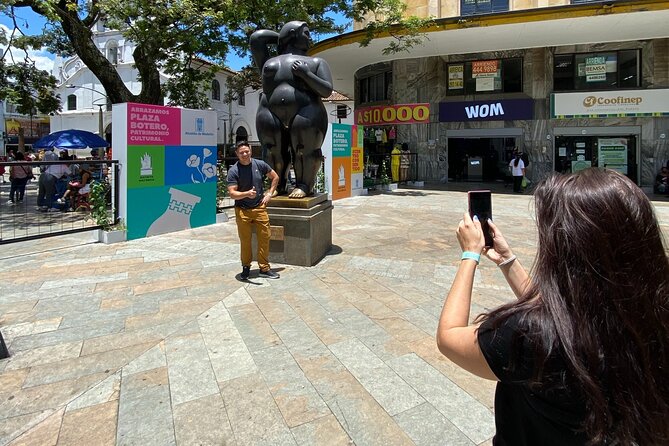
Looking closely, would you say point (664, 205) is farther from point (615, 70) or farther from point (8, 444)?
point (8, 444)

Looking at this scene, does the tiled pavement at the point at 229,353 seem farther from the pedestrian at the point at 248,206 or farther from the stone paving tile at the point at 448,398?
the pedestrian at the point at 248,206

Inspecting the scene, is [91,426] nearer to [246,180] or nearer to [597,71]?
[246,180]

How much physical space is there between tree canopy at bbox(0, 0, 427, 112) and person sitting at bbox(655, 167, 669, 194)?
32.0ft

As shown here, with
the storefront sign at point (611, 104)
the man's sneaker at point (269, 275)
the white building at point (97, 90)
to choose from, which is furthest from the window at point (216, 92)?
the man's sneaker at point (269, 275)

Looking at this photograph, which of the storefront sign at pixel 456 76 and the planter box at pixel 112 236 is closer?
the planter box at pixel 112 236

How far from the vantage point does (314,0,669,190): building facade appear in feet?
51.9

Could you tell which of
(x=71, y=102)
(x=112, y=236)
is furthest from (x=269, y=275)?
(x=71, y=102)

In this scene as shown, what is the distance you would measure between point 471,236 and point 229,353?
96.1 inches

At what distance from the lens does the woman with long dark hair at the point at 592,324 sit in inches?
38.7

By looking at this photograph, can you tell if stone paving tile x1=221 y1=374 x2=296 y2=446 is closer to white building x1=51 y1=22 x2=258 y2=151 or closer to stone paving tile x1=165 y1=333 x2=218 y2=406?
stone paving tile x1=165 y1=333 x2=218 y2=406

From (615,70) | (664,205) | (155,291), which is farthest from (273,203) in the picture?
(615,70)

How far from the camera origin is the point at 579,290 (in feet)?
3.32

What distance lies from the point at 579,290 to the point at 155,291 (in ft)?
14.8

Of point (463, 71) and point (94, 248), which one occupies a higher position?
point (463, 71)
